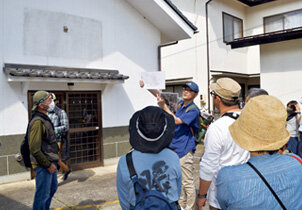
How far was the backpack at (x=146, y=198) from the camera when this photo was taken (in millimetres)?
1781

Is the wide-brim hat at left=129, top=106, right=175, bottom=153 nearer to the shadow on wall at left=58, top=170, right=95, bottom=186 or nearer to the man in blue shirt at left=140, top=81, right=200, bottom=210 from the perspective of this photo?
the man in blue shirt at left=140, top=81, right=200, bottom=210

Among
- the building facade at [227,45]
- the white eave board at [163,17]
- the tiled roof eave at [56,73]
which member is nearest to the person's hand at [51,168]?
the tiled roof eave at [56,73]

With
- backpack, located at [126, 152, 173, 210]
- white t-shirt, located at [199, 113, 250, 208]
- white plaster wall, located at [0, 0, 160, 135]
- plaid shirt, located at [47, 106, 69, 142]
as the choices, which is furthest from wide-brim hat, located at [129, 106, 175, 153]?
white plaster wall, located at [0, 0, 160, 135]

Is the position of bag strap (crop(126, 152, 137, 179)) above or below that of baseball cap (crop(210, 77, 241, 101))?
below

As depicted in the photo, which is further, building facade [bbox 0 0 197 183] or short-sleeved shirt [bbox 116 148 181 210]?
building facade [bbox 0 0 197 183]

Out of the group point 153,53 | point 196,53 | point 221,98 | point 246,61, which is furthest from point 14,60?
point 246,61

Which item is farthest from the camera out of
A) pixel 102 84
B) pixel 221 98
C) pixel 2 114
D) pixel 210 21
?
pixel 210 21

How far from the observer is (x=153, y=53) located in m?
8.38

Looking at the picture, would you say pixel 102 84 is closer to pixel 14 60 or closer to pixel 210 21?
pixel 14 60

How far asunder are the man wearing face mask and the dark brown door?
3094mm

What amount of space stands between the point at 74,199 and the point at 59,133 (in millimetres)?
1590

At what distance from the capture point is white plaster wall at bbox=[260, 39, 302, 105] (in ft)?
33.3

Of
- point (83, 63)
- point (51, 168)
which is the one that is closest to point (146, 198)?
point (51, 168)

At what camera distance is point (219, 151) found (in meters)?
2.55
